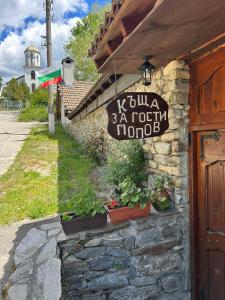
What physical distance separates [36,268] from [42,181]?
15.3ft

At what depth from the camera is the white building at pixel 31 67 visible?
59344 mm

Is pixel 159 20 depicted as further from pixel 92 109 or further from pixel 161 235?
pixel 92 109

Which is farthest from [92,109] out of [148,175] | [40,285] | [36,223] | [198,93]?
[40,285]

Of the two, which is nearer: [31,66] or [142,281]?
[142,281]

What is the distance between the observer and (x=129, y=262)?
3385mm

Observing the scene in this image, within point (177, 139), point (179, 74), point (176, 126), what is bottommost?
→ point (177, 139)

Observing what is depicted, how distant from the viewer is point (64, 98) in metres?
16.3

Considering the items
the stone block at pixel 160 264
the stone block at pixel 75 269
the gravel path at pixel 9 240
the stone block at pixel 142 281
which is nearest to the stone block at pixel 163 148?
the stone block at pixel 160 264

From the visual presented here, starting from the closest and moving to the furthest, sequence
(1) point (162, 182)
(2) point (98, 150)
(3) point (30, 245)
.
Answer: (1) point (162, 182) → (3) point (30, 245) → (2) point (98, 150)

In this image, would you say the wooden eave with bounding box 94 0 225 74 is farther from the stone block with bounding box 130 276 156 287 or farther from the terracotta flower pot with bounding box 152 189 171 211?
the stone block with bounding box 130 276 156 287

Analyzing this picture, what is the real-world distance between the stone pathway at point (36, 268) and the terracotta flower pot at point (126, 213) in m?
0.66

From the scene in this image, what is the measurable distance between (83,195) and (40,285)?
1.13 m

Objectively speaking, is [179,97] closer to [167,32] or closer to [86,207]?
[167,32]

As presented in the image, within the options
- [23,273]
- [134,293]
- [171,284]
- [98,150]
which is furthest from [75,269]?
[98,150]
